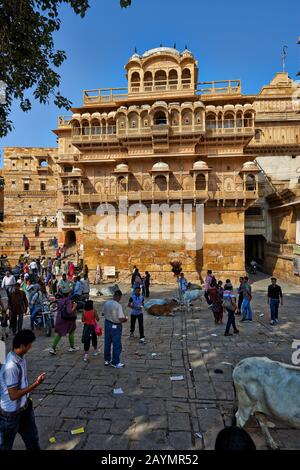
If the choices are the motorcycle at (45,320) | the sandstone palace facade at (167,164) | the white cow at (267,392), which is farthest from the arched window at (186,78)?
the white cow at (267,392)

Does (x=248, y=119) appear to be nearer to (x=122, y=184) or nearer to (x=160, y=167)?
(x=160, y=167)

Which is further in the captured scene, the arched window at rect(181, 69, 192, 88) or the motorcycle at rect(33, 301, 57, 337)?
the arched window at rect(181, 69, 192, 88)

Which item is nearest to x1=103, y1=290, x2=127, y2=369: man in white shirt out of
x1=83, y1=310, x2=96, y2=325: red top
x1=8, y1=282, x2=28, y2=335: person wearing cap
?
x1=83, y1=310, x2=96, y2=325: red top

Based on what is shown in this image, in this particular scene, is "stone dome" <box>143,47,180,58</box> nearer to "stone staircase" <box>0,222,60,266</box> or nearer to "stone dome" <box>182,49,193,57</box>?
"stone dome" <box>182,49,193,57</box>

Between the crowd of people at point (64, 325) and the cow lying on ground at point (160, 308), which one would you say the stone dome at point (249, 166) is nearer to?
the crowd of people at point (64, 325)

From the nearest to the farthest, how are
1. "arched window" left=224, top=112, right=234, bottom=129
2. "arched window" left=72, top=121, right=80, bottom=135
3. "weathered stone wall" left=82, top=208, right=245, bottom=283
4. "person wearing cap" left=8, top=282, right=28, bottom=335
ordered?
"person wearing cap" left=8, top=282, right=28, bottom=335 → "weathered stone wall" left=82, top=208, right=245, bottom=283 → "arched window" left=224, top=112, right=234, bottom=129 → "arched window" left=72, top=121, right=80, bottom=135

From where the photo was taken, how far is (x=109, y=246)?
72.5ft

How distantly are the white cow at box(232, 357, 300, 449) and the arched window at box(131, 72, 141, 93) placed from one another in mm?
24288

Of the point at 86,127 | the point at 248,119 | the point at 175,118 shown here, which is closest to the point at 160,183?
the point at 175,118

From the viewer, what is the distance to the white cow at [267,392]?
12.1 ft

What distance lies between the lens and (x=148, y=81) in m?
23.6

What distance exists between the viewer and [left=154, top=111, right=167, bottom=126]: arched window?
21.6 m

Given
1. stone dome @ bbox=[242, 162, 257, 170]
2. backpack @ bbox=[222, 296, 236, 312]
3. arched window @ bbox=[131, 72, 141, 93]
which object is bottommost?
backpack @ bbox=[222, 296, 236, 312]

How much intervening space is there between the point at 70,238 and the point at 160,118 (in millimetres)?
18482
